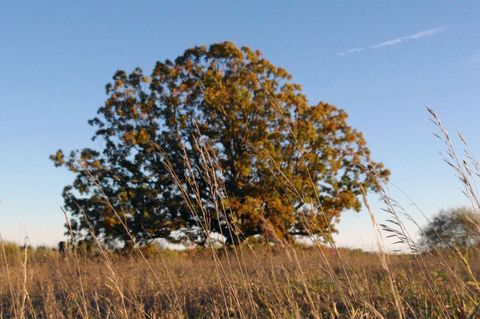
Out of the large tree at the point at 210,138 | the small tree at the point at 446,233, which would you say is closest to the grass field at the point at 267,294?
the small tree at the point at 446,233

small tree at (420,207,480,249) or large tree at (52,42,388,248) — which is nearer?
small tree at (420,207,480,249)

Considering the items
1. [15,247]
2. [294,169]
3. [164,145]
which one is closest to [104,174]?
[164,145]

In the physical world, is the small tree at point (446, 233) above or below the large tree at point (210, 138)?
below

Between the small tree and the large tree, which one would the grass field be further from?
the large tree

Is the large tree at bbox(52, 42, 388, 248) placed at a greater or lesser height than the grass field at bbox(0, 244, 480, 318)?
greater

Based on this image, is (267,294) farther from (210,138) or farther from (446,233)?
(210,138)

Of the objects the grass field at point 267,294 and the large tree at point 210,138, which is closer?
the grass field at point 267,294

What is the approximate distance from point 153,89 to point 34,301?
13.0 meters

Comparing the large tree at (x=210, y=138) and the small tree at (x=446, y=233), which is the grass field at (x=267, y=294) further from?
the large tree at (x=210, y=138)

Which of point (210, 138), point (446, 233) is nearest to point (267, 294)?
point (446, 233)

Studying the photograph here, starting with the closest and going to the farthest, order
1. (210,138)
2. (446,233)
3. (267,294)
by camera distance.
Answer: (446,233)
(267,294)
(210,138)

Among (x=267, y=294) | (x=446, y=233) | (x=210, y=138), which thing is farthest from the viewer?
(x=210, y=138)

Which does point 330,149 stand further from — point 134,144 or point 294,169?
point 134,144

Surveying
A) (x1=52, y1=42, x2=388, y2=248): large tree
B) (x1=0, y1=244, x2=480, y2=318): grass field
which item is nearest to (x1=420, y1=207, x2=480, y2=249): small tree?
(x1=0, y1=244, x2=480, y2=318): grass field
